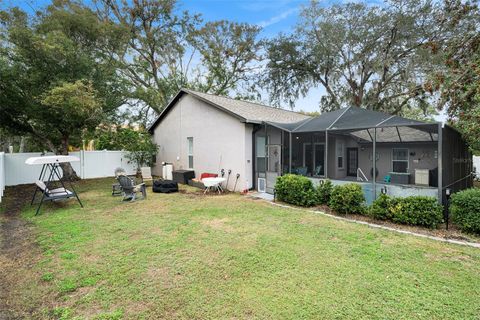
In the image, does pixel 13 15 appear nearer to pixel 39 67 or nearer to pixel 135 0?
pixel 39 67

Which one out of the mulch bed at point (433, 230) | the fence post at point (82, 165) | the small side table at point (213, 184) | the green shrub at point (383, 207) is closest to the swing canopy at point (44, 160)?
the small side table at point (213, 184)

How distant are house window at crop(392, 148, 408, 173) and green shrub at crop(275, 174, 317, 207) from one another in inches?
275

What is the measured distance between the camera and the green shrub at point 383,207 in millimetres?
6230

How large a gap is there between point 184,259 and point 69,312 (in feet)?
5.42

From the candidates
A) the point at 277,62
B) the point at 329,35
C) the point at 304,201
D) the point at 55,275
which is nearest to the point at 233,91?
the point at 277,62

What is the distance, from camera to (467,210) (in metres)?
5.29

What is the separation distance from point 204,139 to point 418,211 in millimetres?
9091

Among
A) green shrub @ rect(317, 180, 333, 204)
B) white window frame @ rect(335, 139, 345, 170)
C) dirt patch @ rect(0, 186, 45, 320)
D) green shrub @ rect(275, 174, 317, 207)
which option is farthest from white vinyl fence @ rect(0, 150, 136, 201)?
white window frame @ rect(335, 139, 345, 170)

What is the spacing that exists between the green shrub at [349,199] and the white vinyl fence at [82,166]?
13.3 meters

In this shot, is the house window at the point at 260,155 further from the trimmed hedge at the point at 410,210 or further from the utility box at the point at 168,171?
the utility box at the point at 168,171

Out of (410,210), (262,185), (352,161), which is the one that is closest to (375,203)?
(410,210)

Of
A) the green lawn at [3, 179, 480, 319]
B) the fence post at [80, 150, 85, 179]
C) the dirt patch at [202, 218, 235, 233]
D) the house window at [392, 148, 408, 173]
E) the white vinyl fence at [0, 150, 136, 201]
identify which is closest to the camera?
the green lawn at [3, 179, 480, 319]

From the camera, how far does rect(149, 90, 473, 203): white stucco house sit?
8.45 meters

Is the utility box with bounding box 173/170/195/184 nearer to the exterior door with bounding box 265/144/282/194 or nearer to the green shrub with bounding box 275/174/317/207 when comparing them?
the exterior door with bounding box 265/144/282/194
